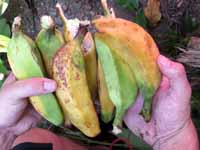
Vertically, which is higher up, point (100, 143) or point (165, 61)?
point (165, 61)

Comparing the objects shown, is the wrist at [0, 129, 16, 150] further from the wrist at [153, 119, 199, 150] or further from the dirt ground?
the dirt ground

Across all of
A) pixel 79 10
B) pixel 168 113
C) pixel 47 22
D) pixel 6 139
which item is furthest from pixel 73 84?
pixel 79 10

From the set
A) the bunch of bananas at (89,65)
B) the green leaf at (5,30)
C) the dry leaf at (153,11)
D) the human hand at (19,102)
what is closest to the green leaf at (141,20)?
the dry leaf at (153,11)

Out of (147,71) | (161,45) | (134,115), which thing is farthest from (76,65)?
(161,45)

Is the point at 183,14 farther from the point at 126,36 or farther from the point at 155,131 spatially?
the point at 126,36

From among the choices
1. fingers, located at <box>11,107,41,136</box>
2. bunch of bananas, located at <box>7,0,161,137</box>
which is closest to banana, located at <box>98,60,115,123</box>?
bunch of bananas, located at <box>7,0,161,137</box>

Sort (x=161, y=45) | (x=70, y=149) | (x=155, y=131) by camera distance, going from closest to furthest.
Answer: (x=155, y=131) → (x=70, y=149) → (x=161, y=45)
